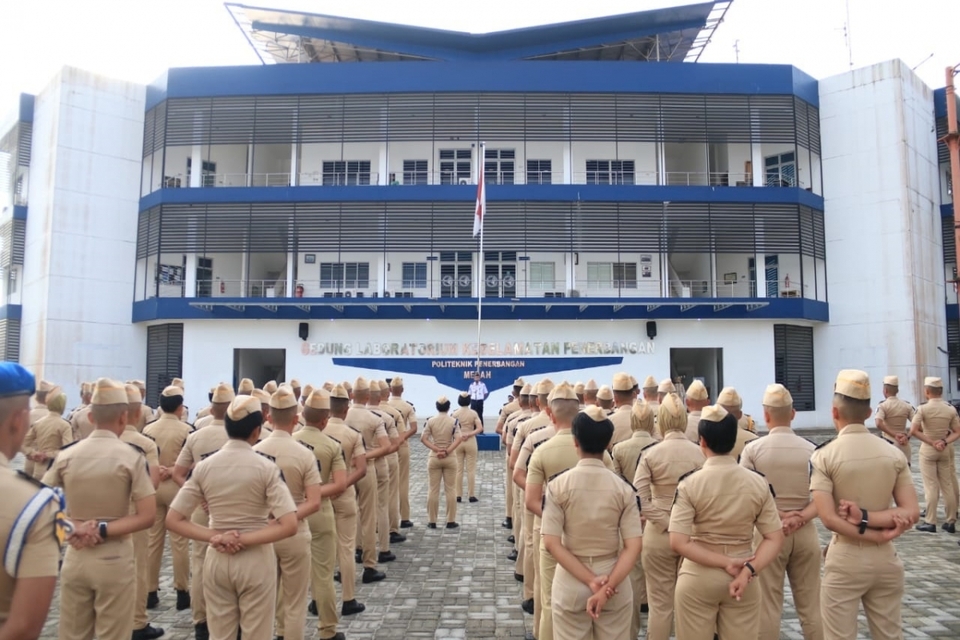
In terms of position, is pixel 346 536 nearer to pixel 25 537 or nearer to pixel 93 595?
pixel 93 595

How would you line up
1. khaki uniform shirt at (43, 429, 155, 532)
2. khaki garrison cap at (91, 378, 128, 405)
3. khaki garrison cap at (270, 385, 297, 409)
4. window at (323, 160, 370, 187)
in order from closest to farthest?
1. khaki uniform shirt at (43, 429, 155, 532)
2. khaki garrison cap at (91, 378, 128, 405)
3. khaki garrison cap at (270, 385, 297, 409)
4. window at (323, 160, 370, 187)

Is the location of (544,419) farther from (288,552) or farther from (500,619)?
(288,552)

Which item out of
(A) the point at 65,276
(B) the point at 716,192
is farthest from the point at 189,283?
(B) the point at 716,192

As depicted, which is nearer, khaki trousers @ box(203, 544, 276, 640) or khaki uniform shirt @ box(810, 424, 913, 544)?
khaki trousers @ box(203, 544, 276, 640)

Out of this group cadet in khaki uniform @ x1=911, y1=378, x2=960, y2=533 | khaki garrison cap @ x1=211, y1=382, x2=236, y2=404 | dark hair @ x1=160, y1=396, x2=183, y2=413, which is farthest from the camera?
cadet in khaki uniform @ x1=911, y1=378, x2=960, y2=533

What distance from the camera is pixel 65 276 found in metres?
24.0

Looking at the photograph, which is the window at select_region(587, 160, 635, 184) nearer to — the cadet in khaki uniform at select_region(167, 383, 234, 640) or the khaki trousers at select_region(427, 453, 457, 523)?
the khaki trousers at select_region(427, 453, 457, 523)

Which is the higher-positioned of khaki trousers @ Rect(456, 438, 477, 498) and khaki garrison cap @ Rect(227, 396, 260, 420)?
khaki garrison cap @ Rect(227, 396, 260, 420)

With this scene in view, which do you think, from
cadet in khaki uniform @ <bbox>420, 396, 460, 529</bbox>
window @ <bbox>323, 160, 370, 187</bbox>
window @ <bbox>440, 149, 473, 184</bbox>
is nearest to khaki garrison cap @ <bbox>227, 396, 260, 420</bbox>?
cadet in khaki uniform @ <bbox>420, 396, 460, 529</bbox>

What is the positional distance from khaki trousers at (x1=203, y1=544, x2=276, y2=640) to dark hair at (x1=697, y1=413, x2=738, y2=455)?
8.52ft

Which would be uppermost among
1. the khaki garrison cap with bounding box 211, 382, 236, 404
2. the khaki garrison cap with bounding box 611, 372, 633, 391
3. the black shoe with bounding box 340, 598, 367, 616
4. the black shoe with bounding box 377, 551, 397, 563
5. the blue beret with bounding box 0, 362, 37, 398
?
the blue beret with bounding box 0, 362, 37, 398

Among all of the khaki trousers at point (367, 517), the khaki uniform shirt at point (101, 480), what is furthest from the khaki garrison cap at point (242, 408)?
the khaki trousers at point (367, 517)

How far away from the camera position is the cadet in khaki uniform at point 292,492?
4480 millimetres

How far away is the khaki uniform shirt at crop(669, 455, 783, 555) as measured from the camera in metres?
3.52
